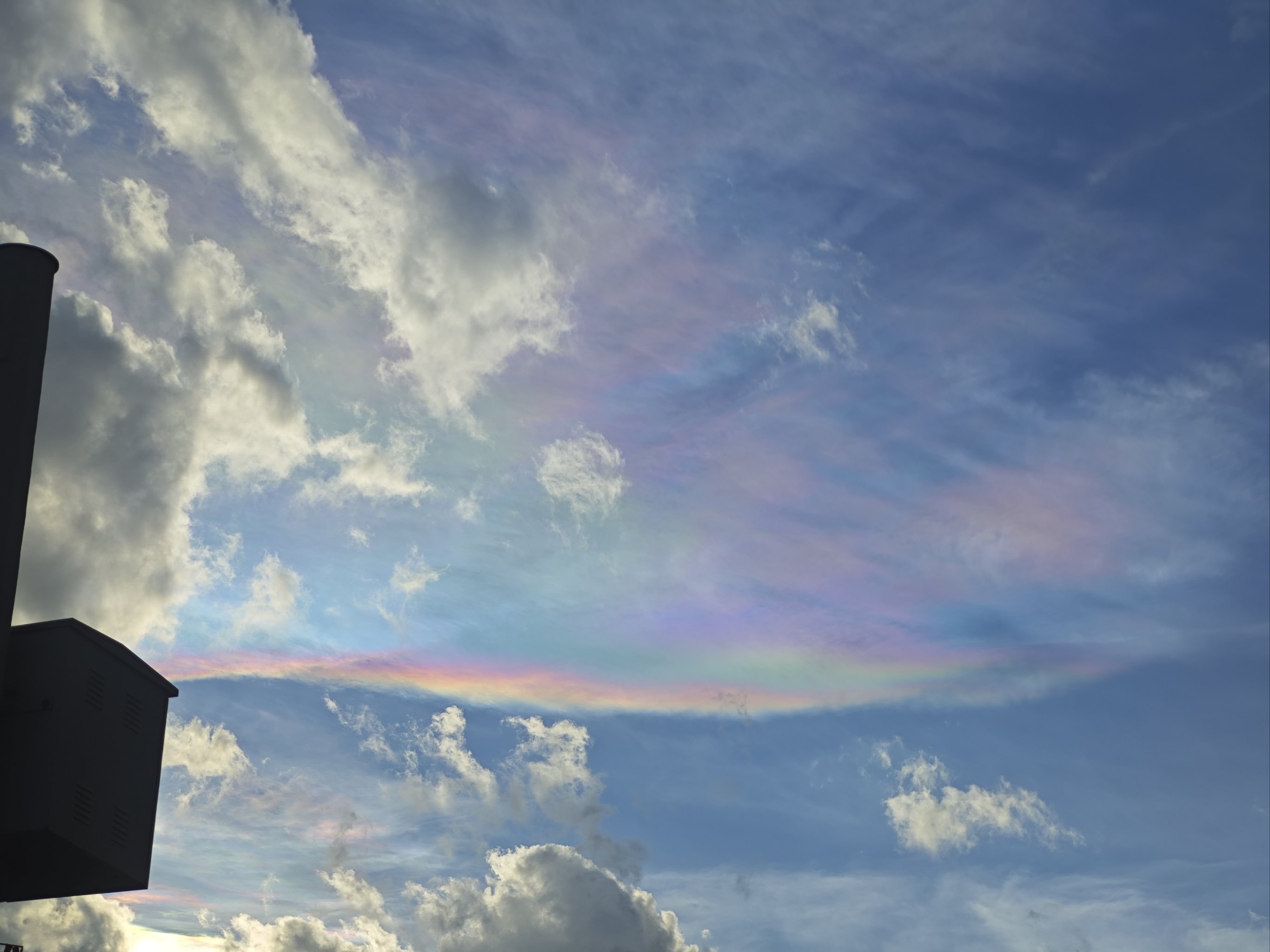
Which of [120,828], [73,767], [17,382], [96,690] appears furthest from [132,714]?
[17,382]

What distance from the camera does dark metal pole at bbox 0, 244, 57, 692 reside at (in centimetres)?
3422

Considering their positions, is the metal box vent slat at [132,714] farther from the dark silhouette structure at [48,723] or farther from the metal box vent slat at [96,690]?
the metal box vent slat at [96,690]

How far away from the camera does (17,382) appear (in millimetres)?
35469

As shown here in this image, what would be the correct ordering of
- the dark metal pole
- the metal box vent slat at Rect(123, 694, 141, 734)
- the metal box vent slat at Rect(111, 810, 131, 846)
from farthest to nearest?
the metal box vent slat at Rect(123, 694, 141, 734)
the metal box vent slat at Rect(111, 810, 131, 846)
the dark metal pole

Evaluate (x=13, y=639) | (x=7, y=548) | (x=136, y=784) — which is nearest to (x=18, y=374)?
(x=7, y=548)

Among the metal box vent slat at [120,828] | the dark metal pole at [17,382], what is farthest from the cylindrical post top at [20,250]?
A: the metal box vent slat at [120,828]

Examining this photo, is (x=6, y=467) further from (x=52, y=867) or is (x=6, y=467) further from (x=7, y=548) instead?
(x=52, y=867)

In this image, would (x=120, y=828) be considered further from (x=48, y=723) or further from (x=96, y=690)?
(x=96, y=690)

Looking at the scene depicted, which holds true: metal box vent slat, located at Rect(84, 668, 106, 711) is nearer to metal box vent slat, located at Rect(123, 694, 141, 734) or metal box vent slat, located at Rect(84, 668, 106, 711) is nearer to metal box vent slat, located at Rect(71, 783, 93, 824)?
metal box vent slat, located at Rect(123, 694, 141, 734)

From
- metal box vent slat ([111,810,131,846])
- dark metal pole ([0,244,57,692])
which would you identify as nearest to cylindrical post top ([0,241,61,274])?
dark metal pole ([0,244,57,692])

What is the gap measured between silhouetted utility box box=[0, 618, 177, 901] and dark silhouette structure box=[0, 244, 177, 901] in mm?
36

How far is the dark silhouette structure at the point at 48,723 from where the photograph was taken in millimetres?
34375

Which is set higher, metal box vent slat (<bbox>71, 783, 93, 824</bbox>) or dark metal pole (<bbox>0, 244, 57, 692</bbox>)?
dark metal pole (<bbox>0, 244, 57, 692</bbox>)

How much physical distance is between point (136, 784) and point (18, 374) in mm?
14343
